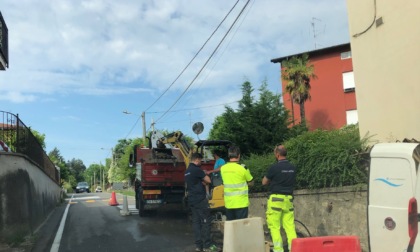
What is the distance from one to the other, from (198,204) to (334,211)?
2.69 m

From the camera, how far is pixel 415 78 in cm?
989

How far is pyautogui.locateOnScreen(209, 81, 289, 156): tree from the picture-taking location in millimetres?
18812

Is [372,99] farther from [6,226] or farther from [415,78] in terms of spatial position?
[6,226]

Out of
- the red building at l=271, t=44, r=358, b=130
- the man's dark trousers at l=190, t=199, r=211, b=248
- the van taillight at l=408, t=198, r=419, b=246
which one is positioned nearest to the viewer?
the van taillight at l=408, t=198, r=419, b=246

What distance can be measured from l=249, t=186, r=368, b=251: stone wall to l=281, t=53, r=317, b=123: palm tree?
21732 mm

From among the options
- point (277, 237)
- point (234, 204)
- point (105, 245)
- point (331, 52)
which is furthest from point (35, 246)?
point (331, 52)

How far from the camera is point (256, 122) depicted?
62.5 ft

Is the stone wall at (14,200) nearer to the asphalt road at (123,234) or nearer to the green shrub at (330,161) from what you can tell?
the asphalt road at (123,234)

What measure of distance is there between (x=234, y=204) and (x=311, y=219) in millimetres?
2532

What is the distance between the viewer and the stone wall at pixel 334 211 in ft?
25.8

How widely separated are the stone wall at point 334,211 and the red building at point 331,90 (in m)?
23.1

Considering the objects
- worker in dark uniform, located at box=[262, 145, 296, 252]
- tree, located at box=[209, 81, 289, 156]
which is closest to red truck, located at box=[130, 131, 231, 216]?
tree, located at box=[209, 81, 289, 156]

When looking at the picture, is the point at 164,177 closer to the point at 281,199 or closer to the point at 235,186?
the point at 235,186

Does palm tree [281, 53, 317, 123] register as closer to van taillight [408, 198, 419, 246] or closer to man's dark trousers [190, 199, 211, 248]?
man's dark trousers [190, 199, 211, 248]
